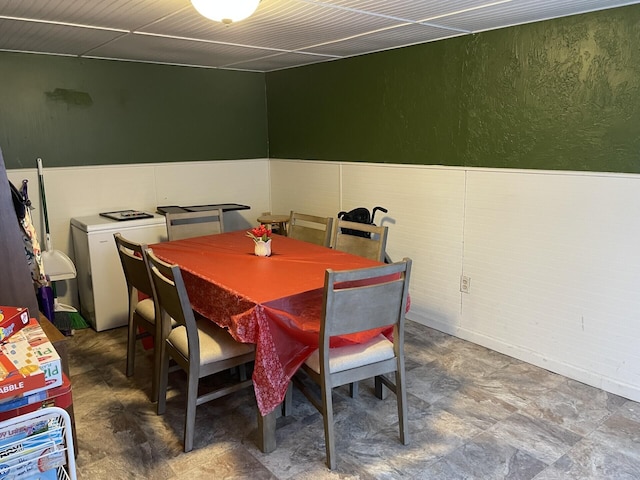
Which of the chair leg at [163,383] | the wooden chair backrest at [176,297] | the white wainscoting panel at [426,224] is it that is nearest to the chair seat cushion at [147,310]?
the chair leg at [163,383]

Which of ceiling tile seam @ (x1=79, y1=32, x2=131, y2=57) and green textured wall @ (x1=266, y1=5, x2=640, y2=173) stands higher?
ceiling tile seam @ (x1=79, y1=32, x2=131, y2=57)

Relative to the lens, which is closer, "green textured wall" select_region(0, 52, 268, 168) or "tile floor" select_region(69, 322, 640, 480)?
"tile floor" select_region(69, 322, 640, 480)

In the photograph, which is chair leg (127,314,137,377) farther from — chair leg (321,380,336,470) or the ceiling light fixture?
the ceiling light fixture

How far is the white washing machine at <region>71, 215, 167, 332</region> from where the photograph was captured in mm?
3639

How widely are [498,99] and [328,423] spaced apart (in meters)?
2.22

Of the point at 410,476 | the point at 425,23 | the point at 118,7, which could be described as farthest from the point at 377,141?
the point at 410,476

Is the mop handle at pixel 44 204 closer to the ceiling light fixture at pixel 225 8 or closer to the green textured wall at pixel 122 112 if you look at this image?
the green textured wall at pixel 122 112

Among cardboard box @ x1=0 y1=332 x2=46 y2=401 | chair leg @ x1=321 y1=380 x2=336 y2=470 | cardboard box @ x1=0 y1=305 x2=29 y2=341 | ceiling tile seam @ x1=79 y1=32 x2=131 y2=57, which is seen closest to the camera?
cardboard box @ x1=0 y1=332 x2=46 y2=401

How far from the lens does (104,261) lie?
145 inches

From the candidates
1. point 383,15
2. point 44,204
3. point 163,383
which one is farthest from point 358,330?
point 44,204

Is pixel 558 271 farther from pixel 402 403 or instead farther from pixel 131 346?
pixel 131 346

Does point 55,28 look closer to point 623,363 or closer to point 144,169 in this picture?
point 144,169

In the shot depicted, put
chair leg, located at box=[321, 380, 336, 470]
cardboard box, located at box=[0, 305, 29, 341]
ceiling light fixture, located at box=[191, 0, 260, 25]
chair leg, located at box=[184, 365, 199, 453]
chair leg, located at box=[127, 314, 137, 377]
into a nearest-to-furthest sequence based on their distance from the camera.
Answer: cardboard box, located at box=[0, 305, 29, 341], ceiling light fixture, located at box=[191, 0, 260, 25], chair leg, located at box=[321, 380, 336, 470], chair leg, located at box=[184, 365, 199, 453], chair leg, located at box=[127, 314, 137, 377]

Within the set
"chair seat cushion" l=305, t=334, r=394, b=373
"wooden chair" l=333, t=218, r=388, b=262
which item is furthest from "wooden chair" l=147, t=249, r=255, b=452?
"wooden chair" l=333, t=218, r=388, b=262
